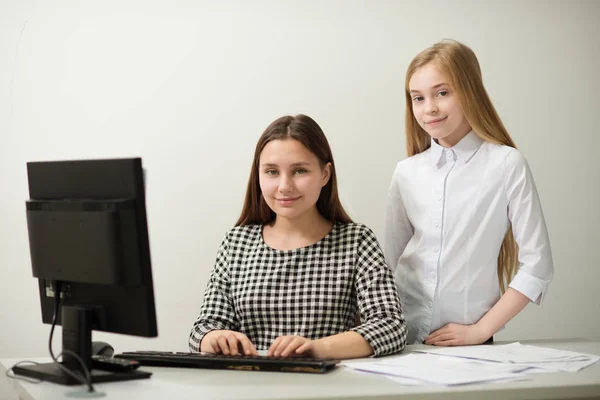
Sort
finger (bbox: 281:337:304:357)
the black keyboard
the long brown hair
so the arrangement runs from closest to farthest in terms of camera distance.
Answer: the black keyboard → finger (bbox: 281:337:304:357) → the long brown hair

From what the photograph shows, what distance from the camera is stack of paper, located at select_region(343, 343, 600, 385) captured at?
5.31 ft

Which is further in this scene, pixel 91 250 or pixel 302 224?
pixel 302 224

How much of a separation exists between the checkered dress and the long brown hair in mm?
110

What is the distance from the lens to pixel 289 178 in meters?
2.13

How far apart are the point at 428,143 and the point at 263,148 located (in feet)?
2.01

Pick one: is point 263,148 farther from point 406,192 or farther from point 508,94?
point 508,94

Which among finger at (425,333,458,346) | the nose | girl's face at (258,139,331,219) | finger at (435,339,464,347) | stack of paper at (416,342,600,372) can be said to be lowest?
finger at (435,339,464,347)

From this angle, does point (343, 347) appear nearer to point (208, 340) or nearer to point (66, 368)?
point (208, 340)

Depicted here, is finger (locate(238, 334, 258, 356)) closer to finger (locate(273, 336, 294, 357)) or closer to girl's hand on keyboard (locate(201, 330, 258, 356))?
girl's hand on keyboard (locate(201, 330, 258, 356))

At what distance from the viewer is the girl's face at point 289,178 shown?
212 centimetres

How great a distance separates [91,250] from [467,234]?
3.81 feet

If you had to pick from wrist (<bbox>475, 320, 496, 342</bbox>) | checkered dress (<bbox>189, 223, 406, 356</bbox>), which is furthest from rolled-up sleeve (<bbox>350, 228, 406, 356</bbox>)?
wrist (<bbox>475, 320, 496, 342</bbox>)

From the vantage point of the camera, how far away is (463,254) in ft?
7.65

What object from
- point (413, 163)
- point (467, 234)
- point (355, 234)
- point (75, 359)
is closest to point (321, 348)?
point (355, 234)
